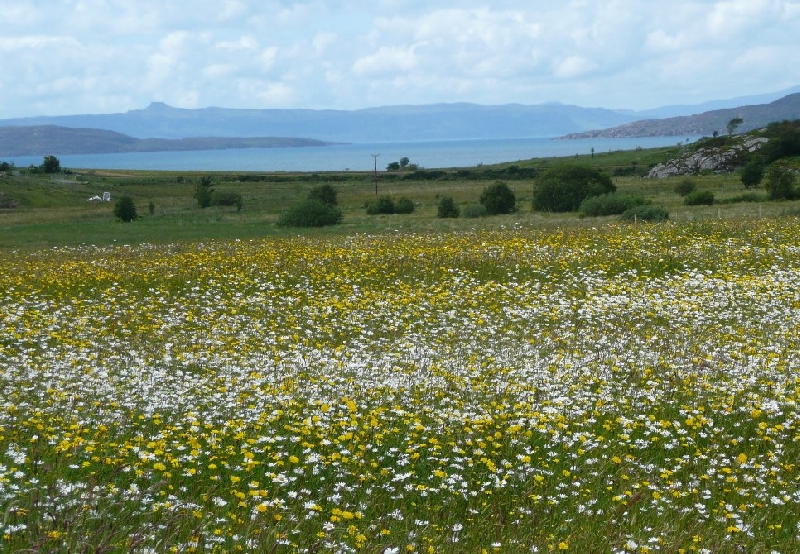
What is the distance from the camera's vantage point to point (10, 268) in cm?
2461

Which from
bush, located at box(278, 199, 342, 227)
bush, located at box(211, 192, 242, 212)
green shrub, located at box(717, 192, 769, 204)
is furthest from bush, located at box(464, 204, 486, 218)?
bush, located at box(211, 192, 242, 212)

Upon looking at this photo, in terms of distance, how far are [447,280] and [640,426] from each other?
12428 mm

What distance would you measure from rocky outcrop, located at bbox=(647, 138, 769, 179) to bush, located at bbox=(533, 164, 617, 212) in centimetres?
6403

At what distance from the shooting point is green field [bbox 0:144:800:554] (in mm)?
6676

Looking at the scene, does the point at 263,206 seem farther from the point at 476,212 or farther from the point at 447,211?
the point at 476,212

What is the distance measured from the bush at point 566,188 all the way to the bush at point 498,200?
1995mm

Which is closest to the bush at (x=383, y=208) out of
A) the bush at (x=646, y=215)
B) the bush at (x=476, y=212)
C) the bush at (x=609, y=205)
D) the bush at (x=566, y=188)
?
the bush at (x=476, y=212)

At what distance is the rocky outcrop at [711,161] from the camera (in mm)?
122875

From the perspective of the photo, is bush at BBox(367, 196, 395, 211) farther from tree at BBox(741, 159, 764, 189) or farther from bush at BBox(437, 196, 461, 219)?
tree at BBox(741, 159, 764, 189)

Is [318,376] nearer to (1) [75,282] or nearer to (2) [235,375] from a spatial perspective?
(2) [235,375]

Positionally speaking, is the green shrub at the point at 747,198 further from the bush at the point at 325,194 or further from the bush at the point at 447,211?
the bush at the point at 325,194

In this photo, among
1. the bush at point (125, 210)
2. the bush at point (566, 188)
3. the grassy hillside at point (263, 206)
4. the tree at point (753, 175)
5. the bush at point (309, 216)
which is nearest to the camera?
the grassy hillside at point (263, 206)

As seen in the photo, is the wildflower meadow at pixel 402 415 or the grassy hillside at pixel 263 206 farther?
the grassy hillside at pixel 263 206

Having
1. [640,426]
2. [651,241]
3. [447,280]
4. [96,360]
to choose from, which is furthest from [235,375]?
[651,241]
